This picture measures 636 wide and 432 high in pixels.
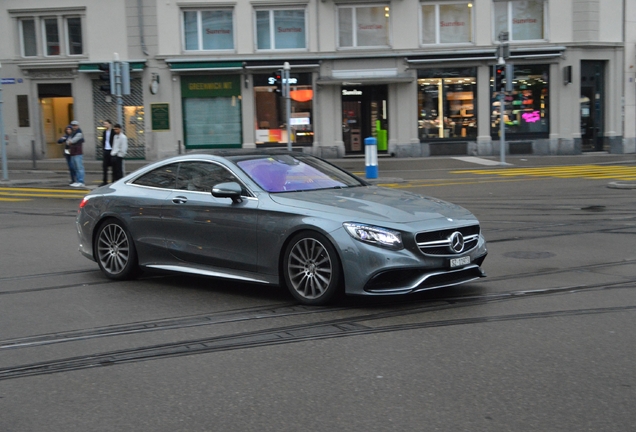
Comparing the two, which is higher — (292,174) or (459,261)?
(292,174)

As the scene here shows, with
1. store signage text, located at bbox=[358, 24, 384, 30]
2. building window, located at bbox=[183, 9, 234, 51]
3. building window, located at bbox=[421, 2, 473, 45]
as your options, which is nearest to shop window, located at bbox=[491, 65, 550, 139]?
building window, located at bbox=[421, 2, 473, 45]

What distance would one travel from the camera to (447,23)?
3303cm

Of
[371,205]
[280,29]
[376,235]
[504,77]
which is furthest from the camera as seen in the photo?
[280,29]

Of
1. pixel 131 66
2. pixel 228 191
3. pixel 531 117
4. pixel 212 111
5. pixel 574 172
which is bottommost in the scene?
pixel 574 172

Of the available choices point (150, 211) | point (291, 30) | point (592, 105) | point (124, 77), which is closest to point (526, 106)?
point (592, 105)

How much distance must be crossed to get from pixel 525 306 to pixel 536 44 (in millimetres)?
27423

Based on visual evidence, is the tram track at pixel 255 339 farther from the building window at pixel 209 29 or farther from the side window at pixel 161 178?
the building window at pixel 209 29

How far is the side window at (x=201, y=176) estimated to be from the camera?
8.48m

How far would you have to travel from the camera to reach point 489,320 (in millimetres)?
6902

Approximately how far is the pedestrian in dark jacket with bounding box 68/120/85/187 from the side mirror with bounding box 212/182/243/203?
1524 centimetres

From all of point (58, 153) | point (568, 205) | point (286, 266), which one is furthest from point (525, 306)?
point (58, 153)

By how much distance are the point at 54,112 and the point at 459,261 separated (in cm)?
2973

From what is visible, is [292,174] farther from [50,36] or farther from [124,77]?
[50,36]

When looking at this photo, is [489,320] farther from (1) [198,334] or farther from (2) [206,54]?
(2) [206,54]
